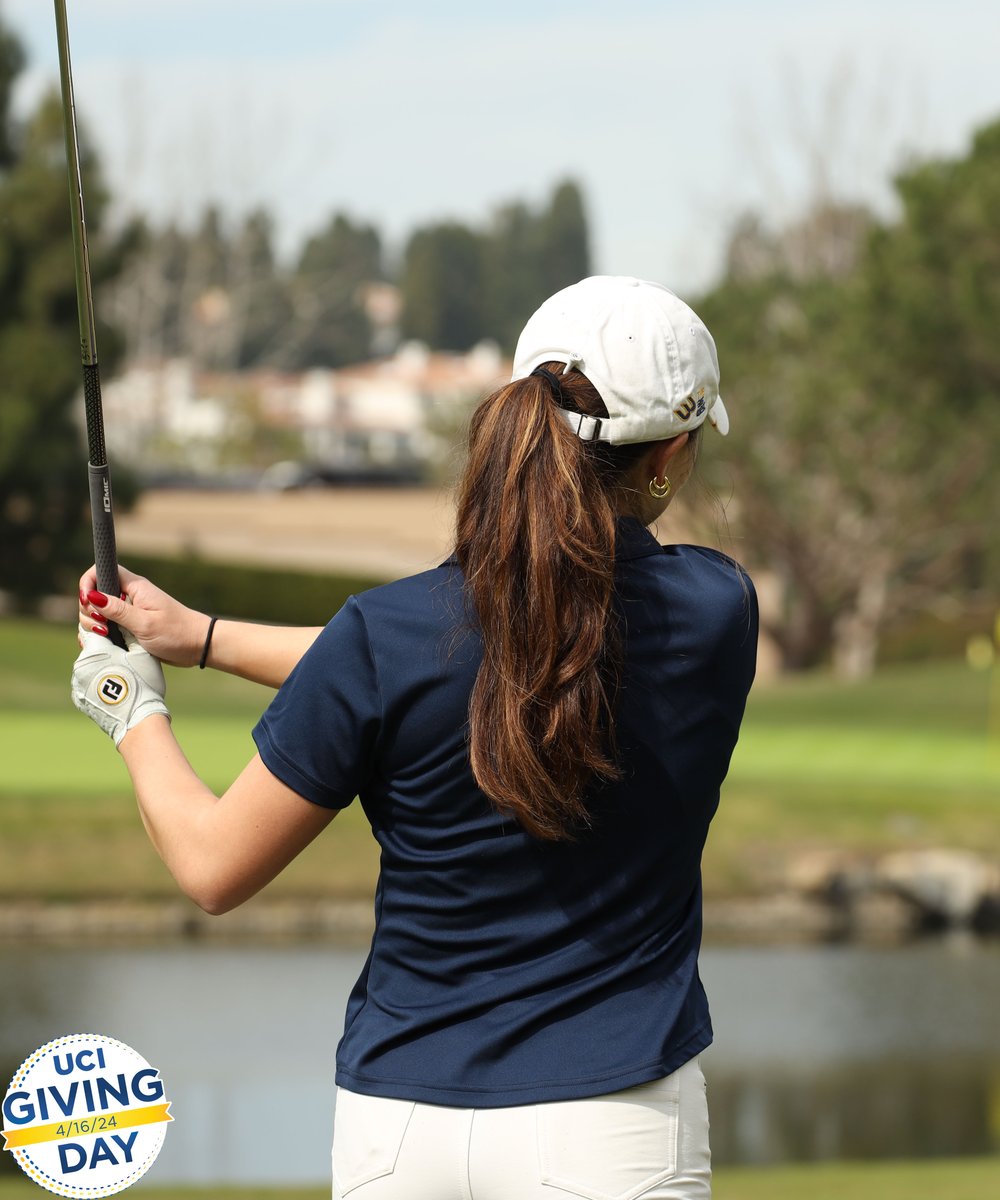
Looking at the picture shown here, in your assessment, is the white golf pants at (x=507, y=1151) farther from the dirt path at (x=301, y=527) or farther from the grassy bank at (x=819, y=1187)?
the dirt path at (x=301, y=527)

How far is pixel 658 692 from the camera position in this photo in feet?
4.71

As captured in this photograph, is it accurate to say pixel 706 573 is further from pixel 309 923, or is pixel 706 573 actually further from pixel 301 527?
pixel 301 527

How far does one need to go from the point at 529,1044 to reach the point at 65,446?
21.2m

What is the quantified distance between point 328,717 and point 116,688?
0.87 feet

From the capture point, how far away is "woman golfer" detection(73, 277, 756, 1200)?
1361 millimetres

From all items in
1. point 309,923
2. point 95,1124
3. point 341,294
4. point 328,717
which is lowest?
point 309,923

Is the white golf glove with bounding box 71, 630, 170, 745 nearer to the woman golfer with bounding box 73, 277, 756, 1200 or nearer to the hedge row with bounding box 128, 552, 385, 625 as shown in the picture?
the woman golfer with bounding box 73, 277, 756, 1200

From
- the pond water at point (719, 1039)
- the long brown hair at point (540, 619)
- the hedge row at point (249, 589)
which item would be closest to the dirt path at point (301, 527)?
the hedge row at point (249, 589)

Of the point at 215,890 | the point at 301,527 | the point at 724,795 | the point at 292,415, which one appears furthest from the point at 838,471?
the point at 292,415

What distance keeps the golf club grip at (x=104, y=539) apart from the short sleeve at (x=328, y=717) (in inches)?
12.4

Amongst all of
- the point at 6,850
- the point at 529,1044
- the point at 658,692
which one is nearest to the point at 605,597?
the point at 658,692

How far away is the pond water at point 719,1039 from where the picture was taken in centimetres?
691

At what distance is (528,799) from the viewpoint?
4.44 ft

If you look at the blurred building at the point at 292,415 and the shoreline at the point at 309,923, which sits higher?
the blurred building at the point at 292,415
